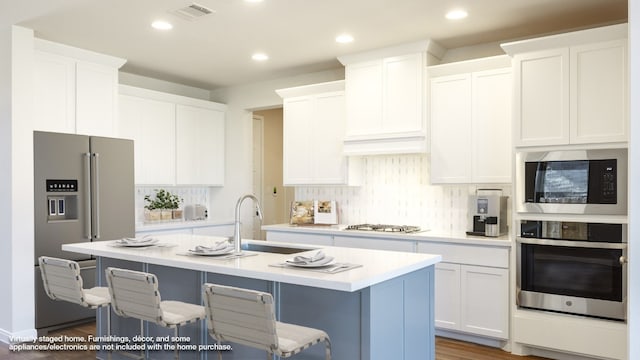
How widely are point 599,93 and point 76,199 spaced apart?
14.3ft

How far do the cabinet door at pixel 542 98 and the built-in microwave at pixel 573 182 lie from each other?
0.46 ft

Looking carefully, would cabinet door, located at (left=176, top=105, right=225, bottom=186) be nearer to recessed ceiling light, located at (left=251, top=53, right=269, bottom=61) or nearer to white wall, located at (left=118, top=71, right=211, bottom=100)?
white wall, located at (left=118, top=71, right=211, bottom=100)

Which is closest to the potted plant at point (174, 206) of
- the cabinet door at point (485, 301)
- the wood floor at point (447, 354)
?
the wood floor at point (447, 354)

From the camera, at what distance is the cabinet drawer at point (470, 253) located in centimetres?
378

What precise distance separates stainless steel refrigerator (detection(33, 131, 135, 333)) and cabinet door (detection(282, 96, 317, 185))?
1647mm

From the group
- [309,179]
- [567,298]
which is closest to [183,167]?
[309,179]

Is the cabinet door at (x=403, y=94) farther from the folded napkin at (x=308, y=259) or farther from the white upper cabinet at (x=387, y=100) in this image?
the folded napkin at (x=308, y=259)

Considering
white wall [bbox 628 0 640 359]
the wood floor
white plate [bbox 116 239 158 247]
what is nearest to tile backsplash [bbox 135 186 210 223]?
the wood floor

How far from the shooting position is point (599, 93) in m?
3.40

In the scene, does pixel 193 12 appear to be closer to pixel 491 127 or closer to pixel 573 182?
pixel 491 127

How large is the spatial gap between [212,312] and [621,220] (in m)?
Answer: 2.76

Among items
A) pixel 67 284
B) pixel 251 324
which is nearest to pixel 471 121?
pixel 251 324

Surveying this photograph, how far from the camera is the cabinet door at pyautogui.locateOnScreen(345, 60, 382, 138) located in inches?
181

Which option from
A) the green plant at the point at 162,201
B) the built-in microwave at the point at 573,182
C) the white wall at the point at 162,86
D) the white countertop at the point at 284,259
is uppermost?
the white wall at the point at 162,86
